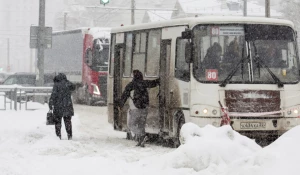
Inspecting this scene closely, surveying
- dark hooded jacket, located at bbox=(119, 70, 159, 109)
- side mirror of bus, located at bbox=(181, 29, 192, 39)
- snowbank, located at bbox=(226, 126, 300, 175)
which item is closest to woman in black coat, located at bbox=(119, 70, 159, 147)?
dark hooded jacket, located at bbox=(119, 70, 159, 109)

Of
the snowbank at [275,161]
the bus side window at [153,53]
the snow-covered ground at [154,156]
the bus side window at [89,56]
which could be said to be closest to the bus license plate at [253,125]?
the snow-covered ground at [154,156]

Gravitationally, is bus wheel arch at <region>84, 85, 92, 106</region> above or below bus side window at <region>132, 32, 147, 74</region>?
below

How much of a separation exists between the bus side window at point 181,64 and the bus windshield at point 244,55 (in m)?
0.32

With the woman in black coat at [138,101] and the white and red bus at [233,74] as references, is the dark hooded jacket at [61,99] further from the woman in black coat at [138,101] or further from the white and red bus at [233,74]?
the white and red bus at [233,74]

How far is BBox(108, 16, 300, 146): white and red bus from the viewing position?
1716cm

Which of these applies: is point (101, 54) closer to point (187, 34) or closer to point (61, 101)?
point (61, 101)

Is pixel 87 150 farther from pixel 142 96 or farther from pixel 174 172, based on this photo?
pixel 174 172

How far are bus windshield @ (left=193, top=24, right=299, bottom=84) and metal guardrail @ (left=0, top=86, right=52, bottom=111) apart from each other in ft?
44.6

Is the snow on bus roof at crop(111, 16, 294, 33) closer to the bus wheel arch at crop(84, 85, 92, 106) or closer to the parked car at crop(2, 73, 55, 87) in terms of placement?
the bus wheel arch at crop(84, 85, 92, 106)

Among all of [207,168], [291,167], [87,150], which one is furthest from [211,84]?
[291,167]

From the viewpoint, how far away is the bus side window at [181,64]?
17.5m

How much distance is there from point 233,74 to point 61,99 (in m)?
4.23

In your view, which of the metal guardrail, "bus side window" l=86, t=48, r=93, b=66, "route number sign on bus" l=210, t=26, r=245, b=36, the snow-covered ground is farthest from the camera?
"bus side window" l=86, t=48, r=93, b=66

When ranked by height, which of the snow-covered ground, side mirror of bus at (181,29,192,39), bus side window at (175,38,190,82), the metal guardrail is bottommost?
the snow-covered ground
